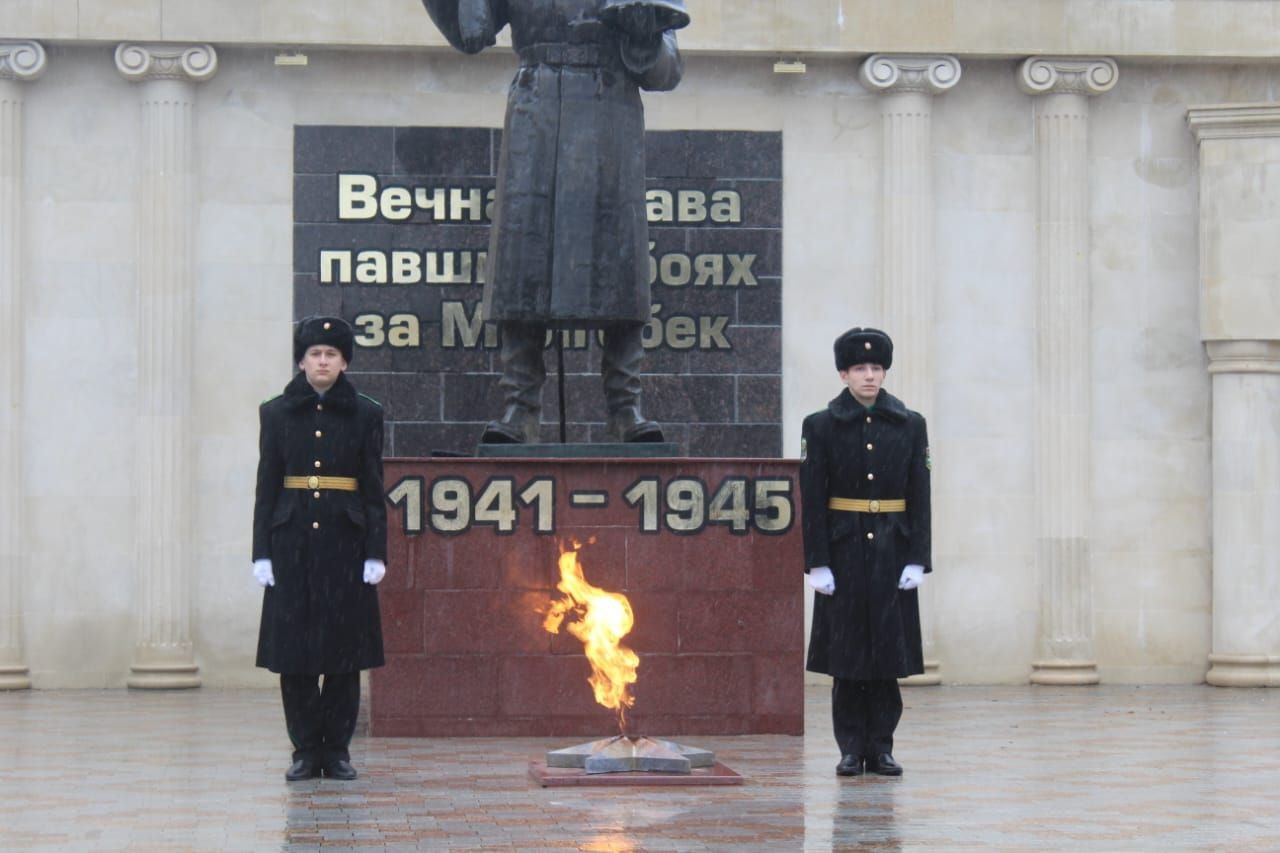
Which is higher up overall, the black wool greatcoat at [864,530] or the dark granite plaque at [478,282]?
the dark granite plaque at [478,282]

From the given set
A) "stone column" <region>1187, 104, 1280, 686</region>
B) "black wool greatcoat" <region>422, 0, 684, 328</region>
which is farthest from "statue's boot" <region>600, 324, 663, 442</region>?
"stone column" <region>1187, 104, 1280, 686</region>

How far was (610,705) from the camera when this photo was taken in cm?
1070

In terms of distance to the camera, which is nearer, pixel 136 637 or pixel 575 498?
pixel 575 498

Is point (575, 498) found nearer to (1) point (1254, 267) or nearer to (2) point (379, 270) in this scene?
(2) point (379, 270)

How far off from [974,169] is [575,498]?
635 centimetres

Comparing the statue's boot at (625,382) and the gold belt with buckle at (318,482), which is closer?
the gold belt with buckle at (318,482)

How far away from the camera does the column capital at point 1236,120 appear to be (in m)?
16.7

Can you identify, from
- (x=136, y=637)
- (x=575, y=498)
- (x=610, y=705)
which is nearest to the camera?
(x=610, y=705)

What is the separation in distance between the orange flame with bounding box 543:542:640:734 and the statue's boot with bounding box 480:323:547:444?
721 millimetres

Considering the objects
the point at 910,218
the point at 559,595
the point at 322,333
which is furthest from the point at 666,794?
the point at 910,218

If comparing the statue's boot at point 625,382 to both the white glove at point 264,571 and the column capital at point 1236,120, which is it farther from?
the column capital at point 1236,120

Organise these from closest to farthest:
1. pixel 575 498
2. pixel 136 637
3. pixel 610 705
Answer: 1. pixel 610 705
2. pixel 575 498
3. pixel 136 637

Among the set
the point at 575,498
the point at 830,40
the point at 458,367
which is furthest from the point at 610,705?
the point at 830,40

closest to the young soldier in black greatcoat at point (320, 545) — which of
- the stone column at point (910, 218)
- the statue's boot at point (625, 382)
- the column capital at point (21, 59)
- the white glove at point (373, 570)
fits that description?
the white glove at point (373, 570)
